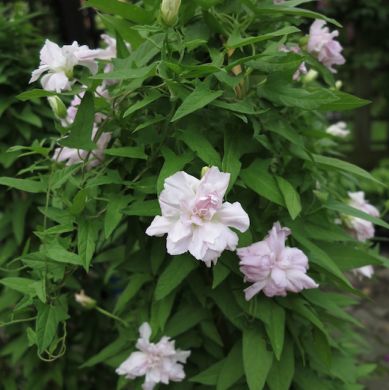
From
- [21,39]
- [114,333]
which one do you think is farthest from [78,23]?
→ [114,333]

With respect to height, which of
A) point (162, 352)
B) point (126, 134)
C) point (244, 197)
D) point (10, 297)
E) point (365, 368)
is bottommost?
point (365, 368)

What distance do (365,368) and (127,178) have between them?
0.92 m

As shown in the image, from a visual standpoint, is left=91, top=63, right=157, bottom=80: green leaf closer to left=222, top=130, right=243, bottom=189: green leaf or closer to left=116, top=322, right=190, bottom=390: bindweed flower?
left=222, top=130, right=243, bottom=189: green leaf

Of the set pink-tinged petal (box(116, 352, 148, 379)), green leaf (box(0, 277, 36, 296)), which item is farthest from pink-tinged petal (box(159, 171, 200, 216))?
pink-tinged petal (box(116, 352, 148, 379))

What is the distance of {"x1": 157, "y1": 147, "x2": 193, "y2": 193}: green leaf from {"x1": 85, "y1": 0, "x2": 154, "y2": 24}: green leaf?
25 centimetres

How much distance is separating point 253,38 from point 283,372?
601mm

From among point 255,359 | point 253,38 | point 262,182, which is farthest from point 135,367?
point 253,38

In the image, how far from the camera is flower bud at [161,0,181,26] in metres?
0.78

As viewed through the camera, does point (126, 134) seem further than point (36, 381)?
No

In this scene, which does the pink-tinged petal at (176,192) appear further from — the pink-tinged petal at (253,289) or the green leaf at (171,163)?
the pink-tinged petal at (253,289)

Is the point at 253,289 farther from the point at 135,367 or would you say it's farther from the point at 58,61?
the point at 58,61

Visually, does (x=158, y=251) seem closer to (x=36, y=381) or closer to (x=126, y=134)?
(x=126, y=134)

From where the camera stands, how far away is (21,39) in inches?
62.3

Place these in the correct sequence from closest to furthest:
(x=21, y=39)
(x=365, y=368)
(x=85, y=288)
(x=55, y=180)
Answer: (x=55, y=180) → (x=365, y=368) → (x=21, y=39) → (x=85, y=288)
